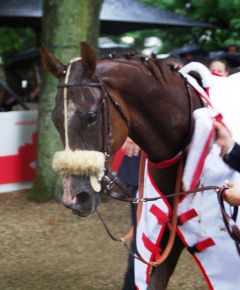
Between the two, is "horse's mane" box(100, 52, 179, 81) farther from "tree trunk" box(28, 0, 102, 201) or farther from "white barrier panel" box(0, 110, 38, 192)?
"white barrier panel" box(0, 110, 38, 192)

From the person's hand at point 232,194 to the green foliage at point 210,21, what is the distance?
346 inches

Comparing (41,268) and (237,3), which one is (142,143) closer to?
(41,268)

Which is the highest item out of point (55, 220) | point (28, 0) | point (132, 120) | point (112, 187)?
point (132, 120)

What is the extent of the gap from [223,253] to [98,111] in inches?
39.9

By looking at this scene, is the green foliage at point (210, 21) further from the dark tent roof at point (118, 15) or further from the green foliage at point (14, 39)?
the green foliage at point (14, 39)

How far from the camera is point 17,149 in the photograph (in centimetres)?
795

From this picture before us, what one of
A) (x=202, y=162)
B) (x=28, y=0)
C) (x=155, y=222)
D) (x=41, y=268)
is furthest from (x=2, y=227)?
(x=28, y=0)

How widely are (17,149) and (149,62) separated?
5.12 meters

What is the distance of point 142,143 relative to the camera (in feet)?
10.1

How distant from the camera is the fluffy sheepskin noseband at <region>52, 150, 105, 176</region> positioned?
274 centimetres

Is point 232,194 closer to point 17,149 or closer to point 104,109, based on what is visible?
point 104,109

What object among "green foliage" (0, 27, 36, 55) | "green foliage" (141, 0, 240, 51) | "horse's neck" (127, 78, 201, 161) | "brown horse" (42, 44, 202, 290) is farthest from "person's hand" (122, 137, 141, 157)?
"green foliage" (0, 27, 36, 55)

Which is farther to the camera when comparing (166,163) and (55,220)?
(55,220)

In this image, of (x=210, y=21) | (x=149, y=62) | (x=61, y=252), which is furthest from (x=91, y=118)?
(x=210, y=21)
